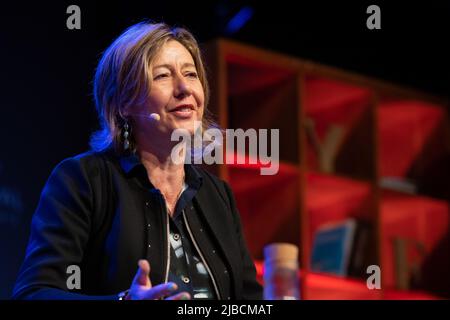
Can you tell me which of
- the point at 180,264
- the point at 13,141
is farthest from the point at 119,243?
the point at 13,141

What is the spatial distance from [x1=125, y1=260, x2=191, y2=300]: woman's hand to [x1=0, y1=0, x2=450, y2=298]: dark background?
5.38 feet

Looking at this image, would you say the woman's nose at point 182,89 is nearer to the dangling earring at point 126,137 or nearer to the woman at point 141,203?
the woman at point 141,203

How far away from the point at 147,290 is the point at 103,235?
1.45 ft

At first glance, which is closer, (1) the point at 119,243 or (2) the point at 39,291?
(2) the point at 39,291

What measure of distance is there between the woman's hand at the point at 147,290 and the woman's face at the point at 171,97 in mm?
618

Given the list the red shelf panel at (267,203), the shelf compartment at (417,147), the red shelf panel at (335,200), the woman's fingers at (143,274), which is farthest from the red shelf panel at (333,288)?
the woman's fingers at (143,274)

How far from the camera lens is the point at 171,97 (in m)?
2.20

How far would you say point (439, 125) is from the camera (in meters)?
4.68

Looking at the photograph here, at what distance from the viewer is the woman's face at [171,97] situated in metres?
2.19

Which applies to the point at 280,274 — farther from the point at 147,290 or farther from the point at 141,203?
the point at 147,290

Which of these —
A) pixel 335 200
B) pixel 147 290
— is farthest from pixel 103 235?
pixel 335 200

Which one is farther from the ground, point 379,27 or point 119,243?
point 379,27

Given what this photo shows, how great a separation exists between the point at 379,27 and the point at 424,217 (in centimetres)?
112

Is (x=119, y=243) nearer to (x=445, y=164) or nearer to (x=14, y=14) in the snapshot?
(x=14, y=14)
